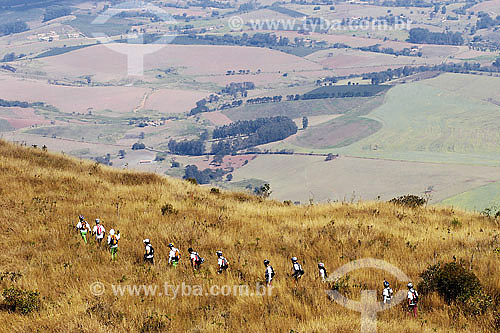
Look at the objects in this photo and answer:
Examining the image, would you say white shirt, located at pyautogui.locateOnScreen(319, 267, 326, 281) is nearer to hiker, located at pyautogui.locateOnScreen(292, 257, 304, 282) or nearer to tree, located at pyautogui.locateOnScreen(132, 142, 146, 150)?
hiker, located at pyautogui.locateOnScreen(292, 257, 304, 282)

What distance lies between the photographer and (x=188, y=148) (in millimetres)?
192000

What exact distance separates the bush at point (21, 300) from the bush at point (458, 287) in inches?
303

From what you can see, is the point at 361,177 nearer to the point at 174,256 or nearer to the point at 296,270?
the point at 174,256

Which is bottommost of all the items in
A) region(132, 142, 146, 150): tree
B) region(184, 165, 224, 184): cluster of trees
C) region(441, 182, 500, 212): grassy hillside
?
region(184, 165, 224, 184): cluster of trees

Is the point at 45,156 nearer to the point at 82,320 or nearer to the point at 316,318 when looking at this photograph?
the point at 82,320

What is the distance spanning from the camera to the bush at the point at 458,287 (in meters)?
9.09

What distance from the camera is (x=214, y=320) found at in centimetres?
870
